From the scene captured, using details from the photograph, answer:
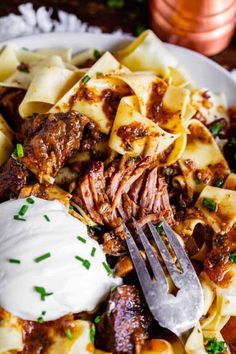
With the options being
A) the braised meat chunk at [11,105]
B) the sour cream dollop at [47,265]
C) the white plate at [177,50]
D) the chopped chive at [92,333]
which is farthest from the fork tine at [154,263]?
the white plate at [177,50]

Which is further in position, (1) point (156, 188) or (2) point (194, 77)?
(2) point (194, 77)

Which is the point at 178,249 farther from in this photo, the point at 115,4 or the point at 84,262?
the point at 115,4

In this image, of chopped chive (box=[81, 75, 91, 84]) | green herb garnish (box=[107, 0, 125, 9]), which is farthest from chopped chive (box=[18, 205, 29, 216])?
green herb garnish (box=[107, 0, 125, 9])

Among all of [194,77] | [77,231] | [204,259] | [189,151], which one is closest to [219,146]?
[189,151]

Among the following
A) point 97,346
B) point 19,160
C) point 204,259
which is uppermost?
point 19,160

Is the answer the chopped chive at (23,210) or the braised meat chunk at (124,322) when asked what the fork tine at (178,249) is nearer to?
the braised meat chunk at (124,322)

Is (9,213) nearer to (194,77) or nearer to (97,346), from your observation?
(97,346)

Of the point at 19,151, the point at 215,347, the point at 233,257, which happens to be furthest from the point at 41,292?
the point at 233,257
